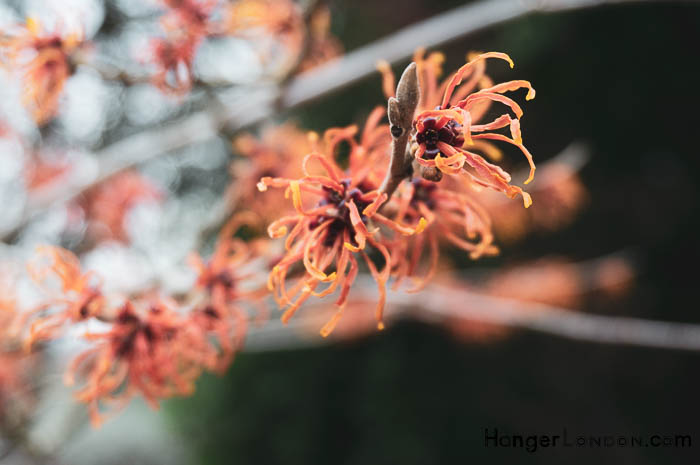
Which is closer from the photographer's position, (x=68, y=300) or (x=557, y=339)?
(x=68, y=300)

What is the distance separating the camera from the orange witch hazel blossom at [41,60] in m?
0.65

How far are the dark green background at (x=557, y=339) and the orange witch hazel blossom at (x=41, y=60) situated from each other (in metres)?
1.32

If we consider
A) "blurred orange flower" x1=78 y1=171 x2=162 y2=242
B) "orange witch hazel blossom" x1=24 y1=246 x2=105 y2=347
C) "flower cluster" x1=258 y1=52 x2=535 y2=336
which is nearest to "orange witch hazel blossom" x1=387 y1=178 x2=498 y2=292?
"flower cluster" x1=258 y1=52 x2=535 y2=336

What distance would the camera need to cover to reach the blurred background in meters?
1.99

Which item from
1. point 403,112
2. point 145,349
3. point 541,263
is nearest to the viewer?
point 403,112

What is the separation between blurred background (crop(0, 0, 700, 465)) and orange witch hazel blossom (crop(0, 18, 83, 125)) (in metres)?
0.98

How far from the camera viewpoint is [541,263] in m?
1.76

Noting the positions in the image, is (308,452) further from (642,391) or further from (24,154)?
(24,154)

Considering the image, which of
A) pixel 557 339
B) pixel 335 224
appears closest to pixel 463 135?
pixel 335 224

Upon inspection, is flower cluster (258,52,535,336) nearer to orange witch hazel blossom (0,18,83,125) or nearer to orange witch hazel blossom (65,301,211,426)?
orange witch hazel blossom (65,301,211,426)

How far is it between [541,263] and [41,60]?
1580 mm

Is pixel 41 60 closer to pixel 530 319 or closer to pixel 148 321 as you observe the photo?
pixel 148 321

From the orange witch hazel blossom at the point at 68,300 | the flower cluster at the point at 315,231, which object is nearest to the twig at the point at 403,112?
the flower cluster at the point at 315,231

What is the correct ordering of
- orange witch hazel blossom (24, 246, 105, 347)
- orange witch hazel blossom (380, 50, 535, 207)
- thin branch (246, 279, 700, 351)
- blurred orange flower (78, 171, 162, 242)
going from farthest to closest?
blurred orange flower (78, 171, 162, 242) → thin branch (246, 279, 700, 351) → orange witch hazel blossom (24, 246, 105, 347) → orange witch hazel blossom (380, 50, 535, 207)
